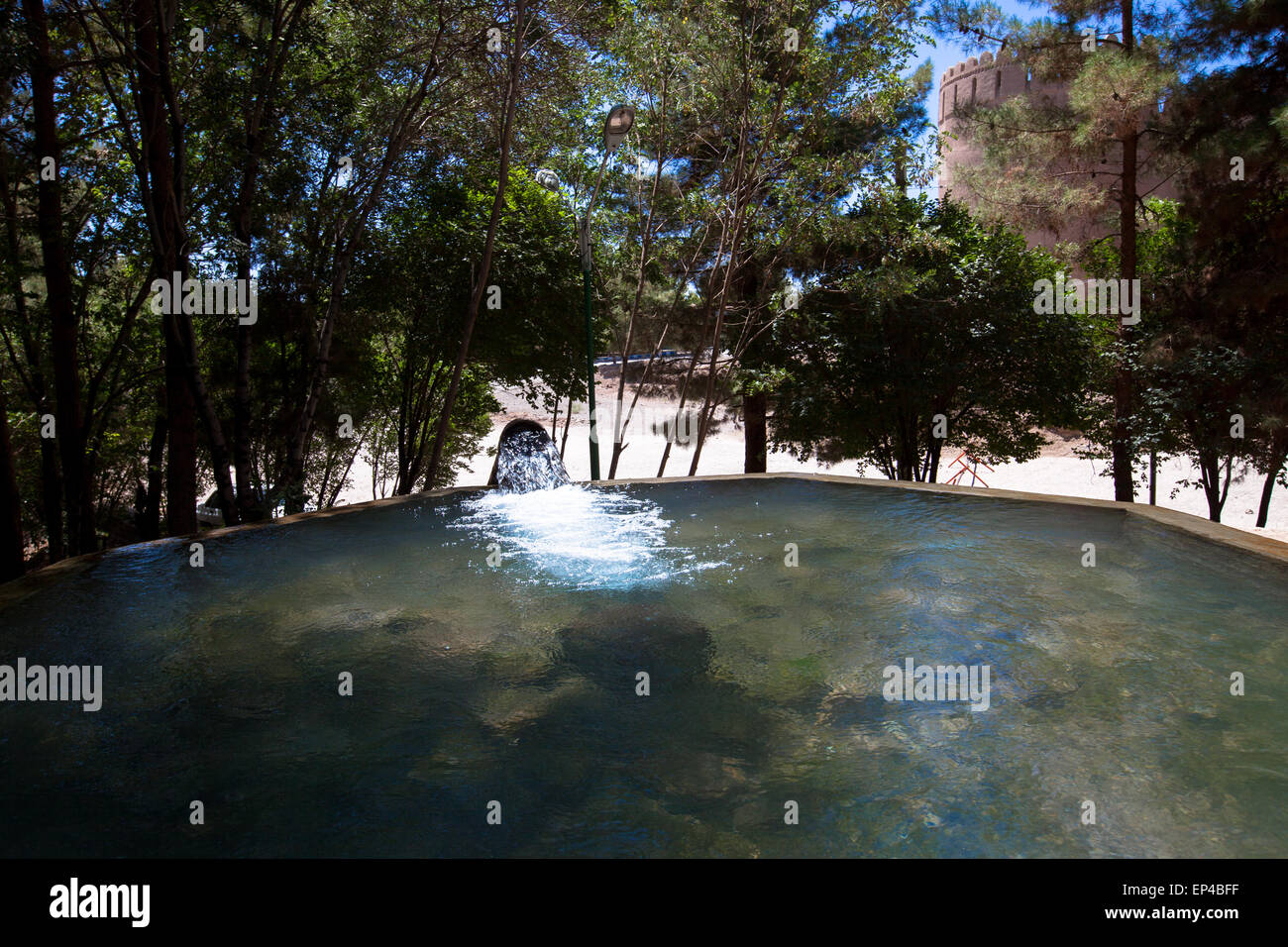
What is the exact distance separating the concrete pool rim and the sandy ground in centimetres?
741

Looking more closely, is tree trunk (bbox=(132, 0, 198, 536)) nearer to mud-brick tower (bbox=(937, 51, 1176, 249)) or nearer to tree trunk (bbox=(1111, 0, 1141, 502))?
tree trunk (bbox=(1111, 0, 1141, 502))

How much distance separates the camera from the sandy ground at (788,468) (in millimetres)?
16953

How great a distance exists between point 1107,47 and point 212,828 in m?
13.4

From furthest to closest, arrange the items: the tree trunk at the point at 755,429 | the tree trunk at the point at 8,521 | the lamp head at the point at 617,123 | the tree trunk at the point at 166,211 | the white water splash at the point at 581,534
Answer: the tree trunk at the point at 755,429 → the lamp head at the point at 617,123 → the tree trunk at the point at 8,521 → the tree trunk at the point at 166,211 → the white water splash at the point at 581,534

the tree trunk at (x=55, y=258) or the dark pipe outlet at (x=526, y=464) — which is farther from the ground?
the tree trunk at (x=55, y=258)

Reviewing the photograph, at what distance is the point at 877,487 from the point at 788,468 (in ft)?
46.8

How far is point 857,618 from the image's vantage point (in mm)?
4047

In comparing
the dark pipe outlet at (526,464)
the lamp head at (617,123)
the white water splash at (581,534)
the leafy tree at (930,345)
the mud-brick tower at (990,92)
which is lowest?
the white water splash at (581,534)

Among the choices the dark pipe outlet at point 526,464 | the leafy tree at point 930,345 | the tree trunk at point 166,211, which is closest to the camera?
the tree trunk at point 166,211

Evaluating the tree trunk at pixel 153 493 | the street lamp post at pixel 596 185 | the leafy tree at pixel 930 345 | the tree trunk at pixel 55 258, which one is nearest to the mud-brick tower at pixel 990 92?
the leafy tree at pixel 930 345

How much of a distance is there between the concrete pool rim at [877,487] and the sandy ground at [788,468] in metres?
7.41

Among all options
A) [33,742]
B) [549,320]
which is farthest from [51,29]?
[33,742]

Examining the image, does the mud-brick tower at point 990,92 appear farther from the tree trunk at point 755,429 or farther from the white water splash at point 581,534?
the white water splash at point 581,534
